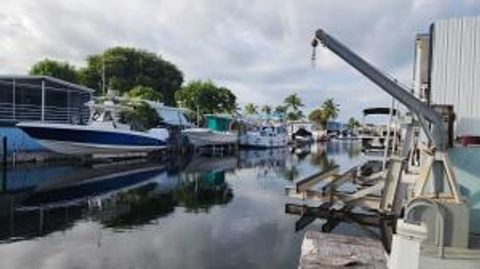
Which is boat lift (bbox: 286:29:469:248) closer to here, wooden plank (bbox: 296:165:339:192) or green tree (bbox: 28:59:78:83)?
wooden plank (bbox: 296:165:339:192)

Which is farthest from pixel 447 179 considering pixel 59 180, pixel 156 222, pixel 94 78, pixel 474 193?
pixel 94 78

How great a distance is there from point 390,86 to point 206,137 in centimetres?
4897

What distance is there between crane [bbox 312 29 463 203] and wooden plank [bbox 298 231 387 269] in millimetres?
2331

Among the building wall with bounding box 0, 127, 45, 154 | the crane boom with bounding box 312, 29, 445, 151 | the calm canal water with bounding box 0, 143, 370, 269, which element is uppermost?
the crane boom with bounding box 312, 29, 445, 151

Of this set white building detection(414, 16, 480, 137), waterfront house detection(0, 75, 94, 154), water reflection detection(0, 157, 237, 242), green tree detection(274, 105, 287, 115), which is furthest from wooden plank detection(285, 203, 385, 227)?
green tree detection(274, 105, 287, 115)

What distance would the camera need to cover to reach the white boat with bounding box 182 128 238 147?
55281 mm

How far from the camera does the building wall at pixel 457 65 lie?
10.5m

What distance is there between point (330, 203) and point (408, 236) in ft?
33.6

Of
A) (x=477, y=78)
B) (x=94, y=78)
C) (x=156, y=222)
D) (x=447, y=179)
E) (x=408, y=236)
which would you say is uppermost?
(x=94, y=78)

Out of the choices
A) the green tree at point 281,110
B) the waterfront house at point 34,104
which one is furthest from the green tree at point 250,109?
the waterfront house at point 34,104

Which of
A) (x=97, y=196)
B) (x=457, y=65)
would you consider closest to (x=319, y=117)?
(x=97, y=196)

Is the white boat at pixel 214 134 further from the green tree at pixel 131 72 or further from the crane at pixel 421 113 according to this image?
the crane at pixel 421 113

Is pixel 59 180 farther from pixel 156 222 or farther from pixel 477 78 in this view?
pixel 477 78

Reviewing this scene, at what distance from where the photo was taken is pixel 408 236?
7.28 metres
